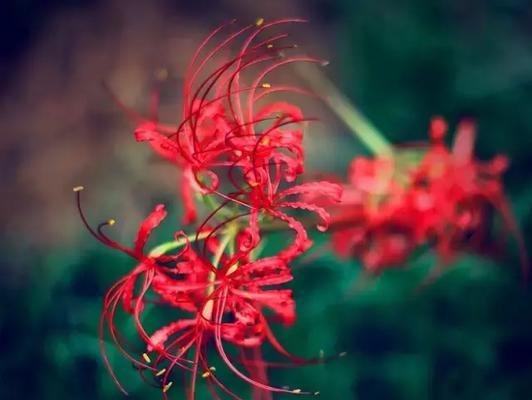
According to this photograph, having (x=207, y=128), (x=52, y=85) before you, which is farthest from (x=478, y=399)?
(x=52, y=85)

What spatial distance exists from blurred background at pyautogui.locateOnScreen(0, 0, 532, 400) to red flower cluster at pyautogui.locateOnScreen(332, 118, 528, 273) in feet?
0.72

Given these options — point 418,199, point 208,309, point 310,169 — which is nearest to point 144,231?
point 208,309

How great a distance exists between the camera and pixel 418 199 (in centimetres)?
88

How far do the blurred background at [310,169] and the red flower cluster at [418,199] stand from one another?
22cm

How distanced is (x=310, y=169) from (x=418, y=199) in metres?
0.44

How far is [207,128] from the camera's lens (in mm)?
723

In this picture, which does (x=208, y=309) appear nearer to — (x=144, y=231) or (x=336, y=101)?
(x=144, y=231)

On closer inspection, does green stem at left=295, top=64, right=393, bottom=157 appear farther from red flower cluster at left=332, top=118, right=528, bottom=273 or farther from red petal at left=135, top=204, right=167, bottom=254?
red petal at left=135, top=204, right=167, bottom=254

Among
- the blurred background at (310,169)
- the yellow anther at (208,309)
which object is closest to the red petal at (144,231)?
the yellow anther at (208,309)

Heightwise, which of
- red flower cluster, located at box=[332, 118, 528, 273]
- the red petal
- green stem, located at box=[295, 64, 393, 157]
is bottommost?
red flower cluster, located at box=[332, 118, 528, 273]

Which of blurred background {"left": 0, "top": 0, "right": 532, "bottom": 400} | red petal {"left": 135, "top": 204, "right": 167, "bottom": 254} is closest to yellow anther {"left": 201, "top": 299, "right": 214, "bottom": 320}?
red petal {"left": 135, "top": 204, "right": 167, "bottom": 254}

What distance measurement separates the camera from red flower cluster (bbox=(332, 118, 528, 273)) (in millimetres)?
896

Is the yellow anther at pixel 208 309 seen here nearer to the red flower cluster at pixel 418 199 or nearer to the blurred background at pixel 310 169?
the red flower cluster at pixel 418 199

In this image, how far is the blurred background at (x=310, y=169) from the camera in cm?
111
